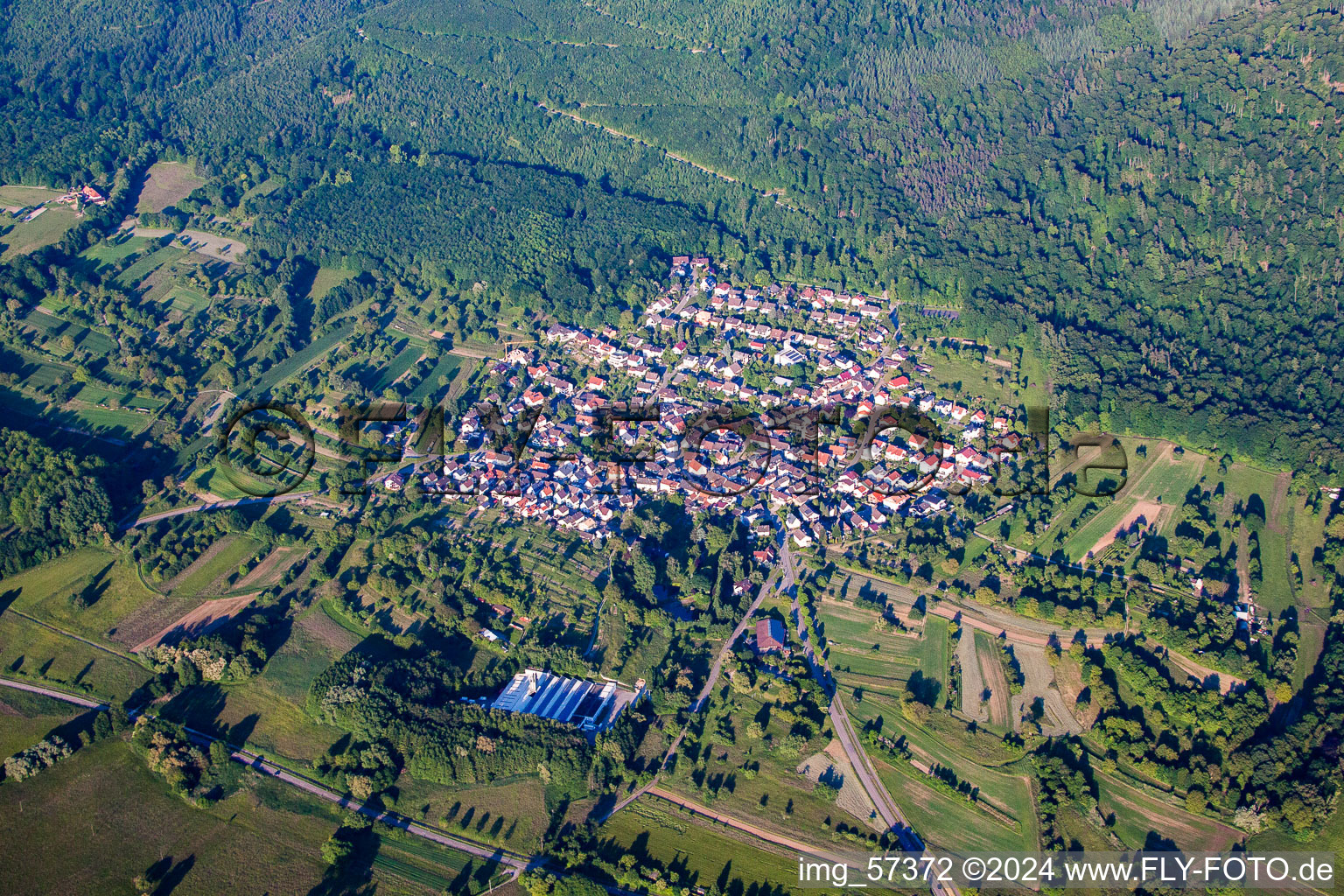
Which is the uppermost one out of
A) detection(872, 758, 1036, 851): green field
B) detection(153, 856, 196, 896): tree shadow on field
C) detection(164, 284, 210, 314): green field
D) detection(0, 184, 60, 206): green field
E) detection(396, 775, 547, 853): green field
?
detection(0, 184, 60, 206): green field

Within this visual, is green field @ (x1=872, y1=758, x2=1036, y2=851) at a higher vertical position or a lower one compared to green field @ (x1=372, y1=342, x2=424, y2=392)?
lower

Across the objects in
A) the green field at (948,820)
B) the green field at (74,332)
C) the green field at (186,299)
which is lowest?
the green field at (948,820)

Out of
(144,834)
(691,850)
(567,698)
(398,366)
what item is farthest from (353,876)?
(398,366)

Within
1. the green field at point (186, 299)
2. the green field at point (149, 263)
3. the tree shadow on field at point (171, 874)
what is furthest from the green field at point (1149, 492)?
the green field at point (149, 263)

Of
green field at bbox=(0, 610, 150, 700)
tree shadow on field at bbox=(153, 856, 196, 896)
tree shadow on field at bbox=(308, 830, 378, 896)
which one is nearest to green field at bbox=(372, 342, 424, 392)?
green field at bbox=(0, 610, 150, 700)

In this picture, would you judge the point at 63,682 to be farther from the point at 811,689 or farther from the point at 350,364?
the point at 811,689

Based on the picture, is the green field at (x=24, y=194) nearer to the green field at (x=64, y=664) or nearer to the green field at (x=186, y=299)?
the green field at (x=186, y=299)

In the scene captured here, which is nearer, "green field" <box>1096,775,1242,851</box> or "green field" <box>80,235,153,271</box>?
"green field" <box>1096,775,1242,851</box>

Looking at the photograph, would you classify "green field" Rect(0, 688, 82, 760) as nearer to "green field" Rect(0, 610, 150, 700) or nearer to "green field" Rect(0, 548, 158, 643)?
"green field" Rect(0, 610, 150, 700)
